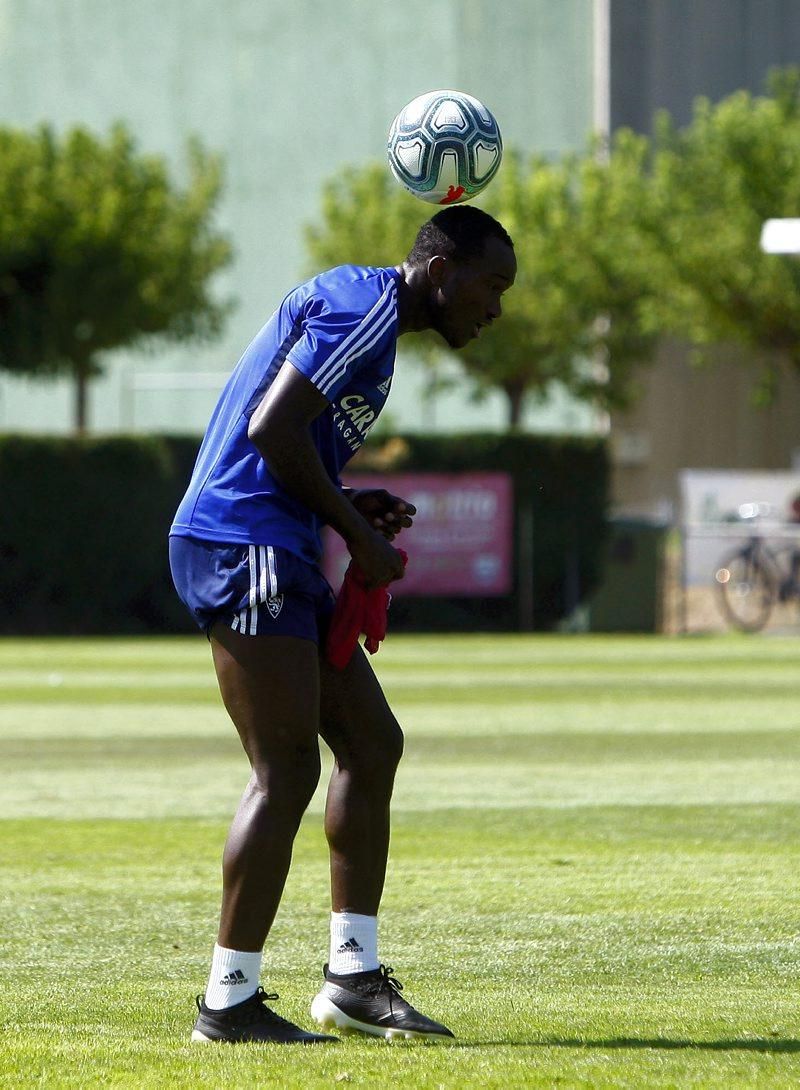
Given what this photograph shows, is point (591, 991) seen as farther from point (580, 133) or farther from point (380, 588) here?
point (580, 133)

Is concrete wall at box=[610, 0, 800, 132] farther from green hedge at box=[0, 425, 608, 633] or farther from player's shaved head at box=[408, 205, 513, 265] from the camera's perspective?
player's shaved head at box=[408, 205, 513, 265]

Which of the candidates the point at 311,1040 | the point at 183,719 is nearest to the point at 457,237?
the point at 311,1040

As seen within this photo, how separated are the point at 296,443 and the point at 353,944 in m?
1.31

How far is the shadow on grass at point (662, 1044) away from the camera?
4715mm

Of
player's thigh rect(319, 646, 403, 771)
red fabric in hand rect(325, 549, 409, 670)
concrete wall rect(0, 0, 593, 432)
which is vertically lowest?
player's thigh rect(319, 646, 403, 771)

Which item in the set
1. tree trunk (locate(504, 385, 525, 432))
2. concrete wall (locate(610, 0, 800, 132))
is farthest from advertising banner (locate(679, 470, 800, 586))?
concrete wall (locate(610, 0, 800, 132))

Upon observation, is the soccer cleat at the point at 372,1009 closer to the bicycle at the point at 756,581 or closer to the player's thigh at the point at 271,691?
the player's thigh at the point at 271,691

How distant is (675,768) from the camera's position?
1133 cm

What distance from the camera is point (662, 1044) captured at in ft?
15.6

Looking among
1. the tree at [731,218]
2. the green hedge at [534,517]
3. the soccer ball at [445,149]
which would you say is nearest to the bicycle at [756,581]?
the green hedge at [534,517]

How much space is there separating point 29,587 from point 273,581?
22277 millimetres

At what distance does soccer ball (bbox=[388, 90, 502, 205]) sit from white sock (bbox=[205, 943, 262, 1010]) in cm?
218

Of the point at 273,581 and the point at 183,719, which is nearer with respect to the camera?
the point at 273,581

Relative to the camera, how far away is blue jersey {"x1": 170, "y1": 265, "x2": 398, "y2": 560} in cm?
466
